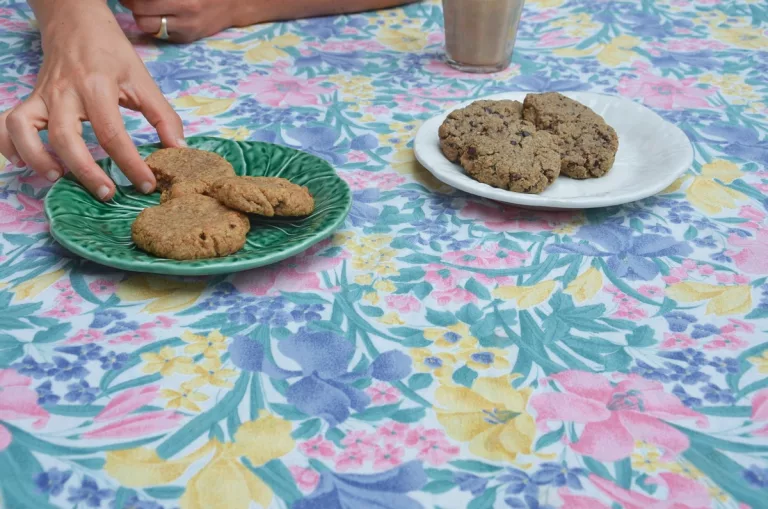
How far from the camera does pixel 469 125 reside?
113 centimetres

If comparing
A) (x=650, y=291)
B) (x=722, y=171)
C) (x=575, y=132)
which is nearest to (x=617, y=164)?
(x=575, y=132)

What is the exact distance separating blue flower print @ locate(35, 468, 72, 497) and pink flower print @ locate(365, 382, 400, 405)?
Result: 0.91 feet

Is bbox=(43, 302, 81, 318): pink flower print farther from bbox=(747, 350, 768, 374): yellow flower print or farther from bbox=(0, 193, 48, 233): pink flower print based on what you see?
bbox=(747, 350, 768, 374): yellow flower print

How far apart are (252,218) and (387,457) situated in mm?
416

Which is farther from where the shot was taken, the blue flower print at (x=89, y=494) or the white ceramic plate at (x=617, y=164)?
the white ceramic plate at (x=617, y=164)

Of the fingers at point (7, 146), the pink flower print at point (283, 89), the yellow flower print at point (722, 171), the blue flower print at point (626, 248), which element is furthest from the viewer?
the pink flower print at point (283, 89)

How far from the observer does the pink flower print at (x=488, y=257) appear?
0.96 m

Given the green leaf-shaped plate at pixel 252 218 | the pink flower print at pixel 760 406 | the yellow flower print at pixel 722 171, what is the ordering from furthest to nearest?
the yellow flower print at pixel 722 171 < the green leaf-shaped plate at pixel 252 218 < the pink flower print at pixel 760 406

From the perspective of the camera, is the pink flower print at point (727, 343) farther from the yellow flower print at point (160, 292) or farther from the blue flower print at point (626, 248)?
the yellow flower print at point (160, 292)

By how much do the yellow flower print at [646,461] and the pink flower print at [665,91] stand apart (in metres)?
0.90

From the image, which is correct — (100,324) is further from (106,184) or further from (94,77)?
(94,77)

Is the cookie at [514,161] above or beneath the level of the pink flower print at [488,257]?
above

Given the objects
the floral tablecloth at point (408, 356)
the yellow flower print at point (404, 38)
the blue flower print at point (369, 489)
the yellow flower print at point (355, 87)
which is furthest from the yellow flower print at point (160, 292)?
the yellow flower print at point (404, 38)

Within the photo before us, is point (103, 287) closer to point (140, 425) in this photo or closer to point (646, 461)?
point (140, 425)
